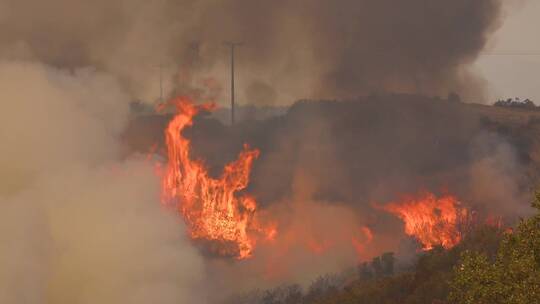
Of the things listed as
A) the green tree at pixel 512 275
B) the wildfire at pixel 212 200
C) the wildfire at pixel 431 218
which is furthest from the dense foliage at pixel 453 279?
the wildfire at pixel 212 200

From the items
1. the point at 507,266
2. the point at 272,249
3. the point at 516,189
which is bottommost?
the point at 272,249

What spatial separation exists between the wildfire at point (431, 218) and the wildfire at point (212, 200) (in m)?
8.06

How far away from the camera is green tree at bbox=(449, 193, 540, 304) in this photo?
44.0 ft

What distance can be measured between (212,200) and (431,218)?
13012mm

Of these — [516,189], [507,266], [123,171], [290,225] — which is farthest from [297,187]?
[507,266]

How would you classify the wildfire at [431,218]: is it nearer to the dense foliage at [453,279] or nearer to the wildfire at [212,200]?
the dense foliage at [453,279]

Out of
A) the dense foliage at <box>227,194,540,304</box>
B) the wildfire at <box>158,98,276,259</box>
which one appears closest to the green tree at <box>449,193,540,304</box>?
the dense foliage at <box>227,194,540,304</box>

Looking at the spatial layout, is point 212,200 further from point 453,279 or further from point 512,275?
point 512,275

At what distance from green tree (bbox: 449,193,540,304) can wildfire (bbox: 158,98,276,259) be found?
26205 mm

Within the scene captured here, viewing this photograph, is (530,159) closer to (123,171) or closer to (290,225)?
(290,225)

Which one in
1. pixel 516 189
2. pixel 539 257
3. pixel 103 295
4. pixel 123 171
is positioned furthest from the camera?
pixel 516 189

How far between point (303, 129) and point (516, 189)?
16.9 meters

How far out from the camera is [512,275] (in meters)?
13.8

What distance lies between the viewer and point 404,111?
5469 centimetres
